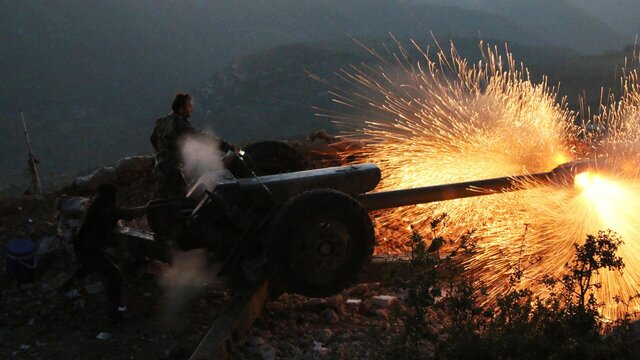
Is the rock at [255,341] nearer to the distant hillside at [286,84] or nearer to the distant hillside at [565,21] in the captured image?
the distant hillside at [286,84]

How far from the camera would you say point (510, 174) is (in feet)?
24.6

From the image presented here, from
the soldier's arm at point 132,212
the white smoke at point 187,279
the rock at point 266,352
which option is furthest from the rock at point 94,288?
the rock at point 266,352

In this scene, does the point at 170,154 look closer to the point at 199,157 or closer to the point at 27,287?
the point at 199,157

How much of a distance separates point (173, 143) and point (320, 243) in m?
1.94

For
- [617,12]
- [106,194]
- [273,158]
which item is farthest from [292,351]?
[617,12]

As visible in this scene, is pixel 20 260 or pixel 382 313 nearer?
pixel 382 313

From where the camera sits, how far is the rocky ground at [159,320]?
16.5 feet

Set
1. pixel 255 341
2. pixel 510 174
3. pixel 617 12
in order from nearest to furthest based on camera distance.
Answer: pixel 255 341
pixel 510 174
pixel 617 12

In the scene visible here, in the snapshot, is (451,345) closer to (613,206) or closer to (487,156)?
(613,206)

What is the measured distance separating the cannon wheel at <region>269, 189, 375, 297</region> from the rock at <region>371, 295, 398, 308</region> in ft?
1.72

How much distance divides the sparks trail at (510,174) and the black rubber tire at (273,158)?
3.76 feet

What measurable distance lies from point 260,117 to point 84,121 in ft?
69.3

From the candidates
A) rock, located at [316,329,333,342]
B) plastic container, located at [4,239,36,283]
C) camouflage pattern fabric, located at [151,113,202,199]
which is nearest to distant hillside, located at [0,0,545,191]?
plastic container, located at [4,239,36,283]

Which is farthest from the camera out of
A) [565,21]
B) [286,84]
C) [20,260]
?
[565,21]
